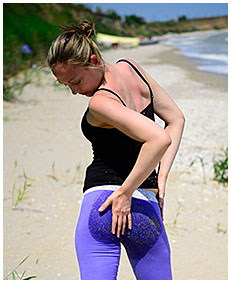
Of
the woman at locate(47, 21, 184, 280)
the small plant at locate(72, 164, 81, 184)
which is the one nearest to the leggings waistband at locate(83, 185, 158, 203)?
the woman at locate(47, 21, 184, 280)

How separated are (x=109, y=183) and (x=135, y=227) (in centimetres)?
20

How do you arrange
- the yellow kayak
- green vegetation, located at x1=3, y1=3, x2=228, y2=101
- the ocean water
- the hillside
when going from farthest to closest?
the yellow kayak → the ocean water → the hillside → green vegetation, located at x1=3, y1=3, x2=228, y2=101

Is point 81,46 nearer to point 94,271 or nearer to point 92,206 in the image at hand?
point 92,206

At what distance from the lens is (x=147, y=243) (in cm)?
153

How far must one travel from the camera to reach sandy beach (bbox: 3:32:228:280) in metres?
2.83

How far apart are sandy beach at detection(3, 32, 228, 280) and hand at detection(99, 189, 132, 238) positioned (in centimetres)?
139

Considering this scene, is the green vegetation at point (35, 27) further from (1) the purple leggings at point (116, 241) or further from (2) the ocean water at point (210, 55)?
(2) the ocean water at point (210, 55)

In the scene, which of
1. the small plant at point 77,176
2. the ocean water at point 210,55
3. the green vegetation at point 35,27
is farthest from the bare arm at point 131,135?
the ocean water at point 210,55

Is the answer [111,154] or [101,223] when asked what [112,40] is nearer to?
[111,154]

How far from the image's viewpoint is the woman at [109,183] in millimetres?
1457

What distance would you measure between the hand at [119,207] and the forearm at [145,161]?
1.3 inches

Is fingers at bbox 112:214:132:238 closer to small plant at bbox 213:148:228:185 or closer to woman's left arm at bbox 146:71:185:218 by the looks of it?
woman's left arm at bbox 146:71:185:218

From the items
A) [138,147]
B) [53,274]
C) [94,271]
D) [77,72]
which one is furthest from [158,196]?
[53,274]

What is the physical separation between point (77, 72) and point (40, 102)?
6.09 metres
